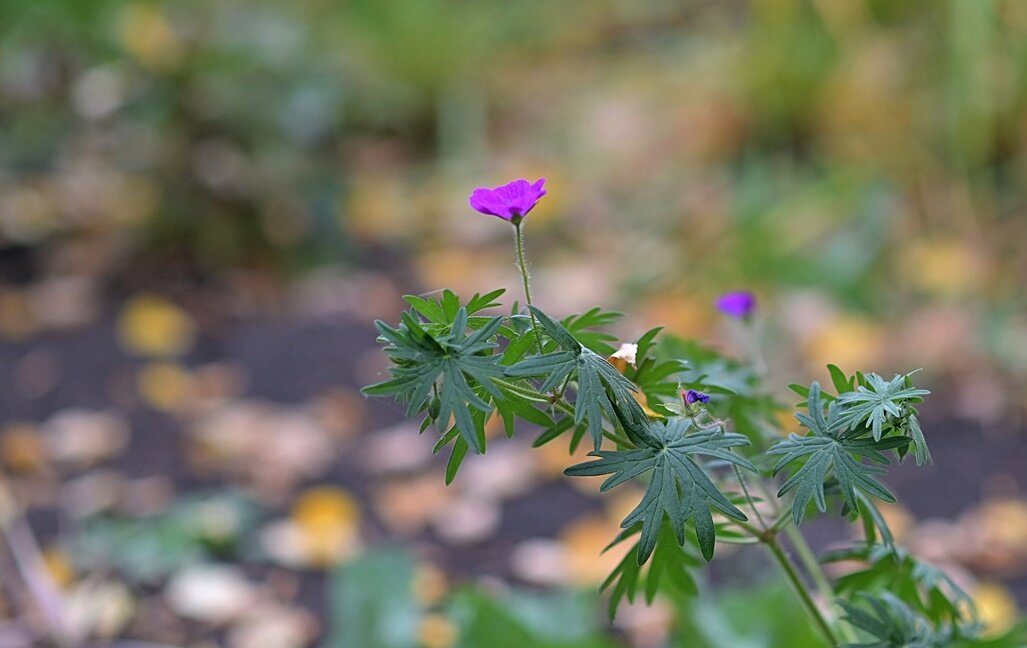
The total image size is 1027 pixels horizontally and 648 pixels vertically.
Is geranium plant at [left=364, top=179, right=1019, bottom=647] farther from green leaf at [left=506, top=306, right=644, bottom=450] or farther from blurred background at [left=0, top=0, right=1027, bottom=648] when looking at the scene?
blurred background at [left=0, top=0, right=1027, bottom=648]

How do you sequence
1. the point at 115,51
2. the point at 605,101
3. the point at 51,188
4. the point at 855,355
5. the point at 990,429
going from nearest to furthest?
the point at 990,429
the point at 855,355
the point at 115,51
the point at 51,188
the point at 605,101

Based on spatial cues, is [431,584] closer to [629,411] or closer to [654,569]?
[654,569]

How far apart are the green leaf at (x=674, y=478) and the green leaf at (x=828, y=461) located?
0.11 feet

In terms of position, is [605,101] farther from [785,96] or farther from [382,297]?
[382,297]

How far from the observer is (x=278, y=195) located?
2.62 meters

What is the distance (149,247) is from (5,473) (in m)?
0.79

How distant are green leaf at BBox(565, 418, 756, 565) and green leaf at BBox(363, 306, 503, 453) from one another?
0.24ft

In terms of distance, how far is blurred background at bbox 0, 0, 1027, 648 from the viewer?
1.74 meters

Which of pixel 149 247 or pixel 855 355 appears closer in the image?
pixel 855 355

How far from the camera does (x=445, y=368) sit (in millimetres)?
682

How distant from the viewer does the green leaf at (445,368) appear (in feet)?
2.21

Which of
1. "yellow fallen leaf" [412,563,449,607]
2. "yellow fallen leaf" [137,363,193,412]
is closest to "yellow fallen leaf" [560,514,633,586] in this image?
"yellow fallen leaf" [412,563,449,607]

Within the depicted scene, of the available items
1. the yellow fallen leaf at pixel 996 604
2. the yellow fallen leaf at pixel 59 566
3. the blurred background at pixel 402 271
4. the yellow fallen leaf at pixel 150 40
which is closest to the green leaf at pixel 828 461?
the blurred background at pixel 402 271

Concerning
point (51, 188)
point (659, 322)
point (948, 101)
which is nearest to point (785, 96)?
point (948, 101)
